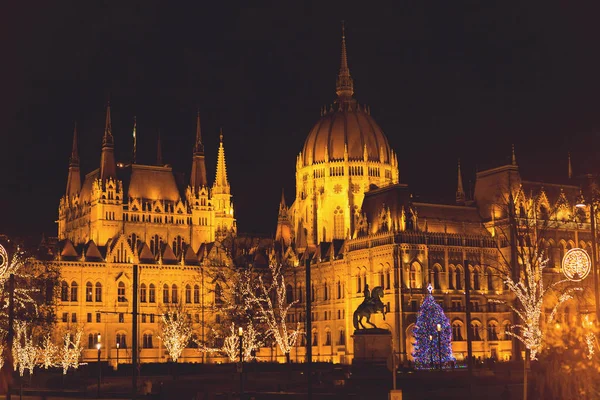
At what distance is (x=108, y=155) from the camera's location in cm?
14025

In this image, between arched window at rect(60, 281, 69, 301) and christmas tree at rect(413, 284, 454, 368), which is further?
arched window at rect(60, 281, 69, 301)

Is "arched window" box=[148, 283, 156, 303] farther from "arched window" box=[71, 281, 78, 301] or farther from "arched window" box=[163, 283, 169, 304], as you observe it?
"arched window" box=[71, 281, 78, 301]

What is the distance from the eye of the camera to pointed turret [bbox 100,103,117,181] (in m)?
139

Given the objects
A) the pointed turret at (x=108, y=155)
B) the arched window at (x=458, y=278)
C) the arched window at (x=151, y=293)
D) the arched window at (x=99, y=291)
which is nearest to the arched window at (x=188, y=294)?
the arched window at (x=151, y=293)

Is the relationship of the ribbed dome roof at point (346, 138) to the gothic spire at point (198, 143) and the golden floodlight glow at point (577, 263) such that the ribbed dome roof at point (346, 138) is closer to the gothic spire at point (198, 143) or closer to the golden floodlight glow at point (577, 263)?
the gothic spire at point (198, 143)

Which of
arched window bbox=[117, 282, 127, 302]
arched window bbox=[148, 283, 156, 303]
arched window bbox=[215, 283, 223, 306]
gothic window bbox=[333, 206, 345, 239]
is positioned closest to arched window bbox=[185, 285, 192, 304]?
arched window bbox=[215, 283, 223, 306]

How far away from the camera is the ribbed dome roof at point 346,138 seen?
473 feet

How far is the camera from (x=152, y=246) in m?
140

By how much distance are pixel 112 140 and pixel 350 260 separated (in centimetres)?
3815

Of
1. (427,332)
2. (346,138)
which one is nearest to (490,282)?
(427,332)

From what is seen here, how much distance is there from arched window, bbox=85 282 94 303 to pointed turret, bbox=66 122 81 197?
81.7ft

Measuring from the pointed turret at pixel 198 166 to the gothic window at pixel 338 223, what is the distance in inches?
707

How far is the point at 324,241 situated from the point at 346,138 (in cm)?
1401

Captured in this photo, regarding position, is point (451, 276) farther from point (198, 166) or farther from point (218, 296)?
point (198, 166)
